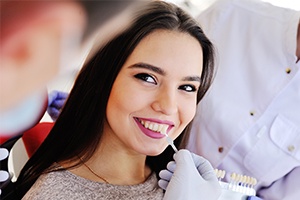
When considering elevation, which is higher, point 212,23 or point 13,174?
point 212,23

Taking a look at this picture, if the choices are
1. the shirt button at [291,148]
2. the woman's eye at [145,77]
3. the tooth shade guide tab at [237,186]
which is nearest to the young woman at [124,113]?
the woman's eye at [145,77]

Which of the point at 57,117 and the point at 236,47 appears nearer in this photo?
the point at 57,117

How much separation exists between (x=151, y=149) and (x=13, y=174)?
0.77 feet

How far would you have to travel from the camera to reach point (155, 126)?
2.47 ft

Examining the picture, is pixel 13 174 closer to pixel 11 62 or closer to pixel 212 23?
pixel 11 62

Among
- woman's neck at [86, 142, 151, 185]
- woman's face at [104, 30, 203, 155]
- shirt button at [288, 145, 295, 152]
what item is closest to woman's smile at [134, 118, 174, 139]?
woman's face at [104, 30, 203, 155]

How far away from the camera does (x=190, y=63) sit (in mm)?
756

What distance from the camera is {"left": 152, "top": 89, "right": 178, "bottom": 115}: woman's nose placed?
0.72m

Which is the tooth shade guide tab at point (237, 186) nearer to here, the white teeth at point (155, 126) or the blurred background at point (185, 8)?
the white teeth at point (155, 126)

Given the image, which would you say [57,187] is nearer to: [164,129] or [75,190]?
[75,190]

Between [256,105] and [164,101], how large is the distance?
40 centimetres

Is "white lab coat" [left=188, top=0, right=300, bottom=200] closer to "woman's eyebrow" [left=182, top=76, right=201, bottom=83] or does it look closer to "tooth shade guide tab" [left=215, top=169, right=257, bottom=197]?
"tooth shade guide tab" [left=215, top=169, right=257, bottom=197]

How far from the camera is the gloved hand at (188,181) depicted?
0.74 metres

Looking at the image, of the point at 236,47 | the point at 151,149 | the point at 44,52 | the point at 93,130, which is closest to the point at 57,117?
the point at 93,130
